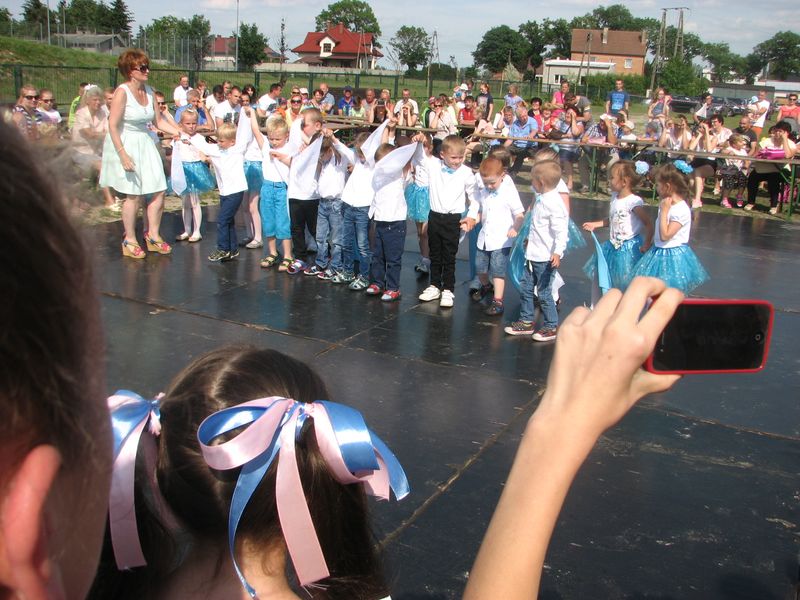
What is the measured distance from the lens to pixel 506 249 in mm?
6977

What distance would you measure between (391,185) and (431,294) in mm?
1093

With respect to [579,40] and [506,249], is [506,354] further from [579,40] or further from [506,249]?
[579,40]

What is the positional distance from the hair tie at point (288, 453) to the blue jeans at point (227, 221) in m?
6.90

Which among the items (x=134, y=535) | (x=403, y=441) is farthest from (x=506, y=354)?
(x=134, y=535)

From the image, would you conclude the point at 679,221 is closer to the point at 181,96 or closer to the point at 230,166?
the point at 230,166

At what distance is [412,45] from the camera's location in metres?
112

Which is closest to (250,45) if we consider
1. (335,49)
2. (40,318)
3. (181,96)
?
(335,49)

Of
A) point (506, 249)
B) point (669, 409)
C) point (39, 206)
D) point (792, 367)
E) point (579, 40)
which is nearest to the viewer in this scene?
point (39, 206)

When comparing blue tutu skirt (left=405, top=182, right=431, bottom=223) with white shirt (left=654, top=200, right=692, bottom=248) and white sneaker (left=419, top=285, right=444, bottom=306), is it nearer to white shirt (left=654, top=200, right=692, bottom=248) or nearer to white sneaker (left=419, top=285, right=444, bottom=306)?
white sneaker (left=419, top=285, right=444, bottom=306)

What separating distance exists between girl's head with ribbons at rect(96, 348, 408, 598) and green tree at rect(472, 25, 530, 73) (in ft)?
320

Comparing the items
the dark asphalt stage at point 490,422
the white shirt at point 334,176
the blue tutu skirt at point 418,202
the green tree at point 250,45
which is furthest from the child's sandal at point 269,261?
the green tree at point 250,45

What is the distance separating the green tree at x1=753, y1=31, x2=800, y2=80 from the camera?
13657 cm

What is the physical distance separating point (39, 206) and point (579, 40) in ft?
Answer: 377

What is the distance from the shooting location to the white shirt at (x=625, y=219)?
21.8 feet
